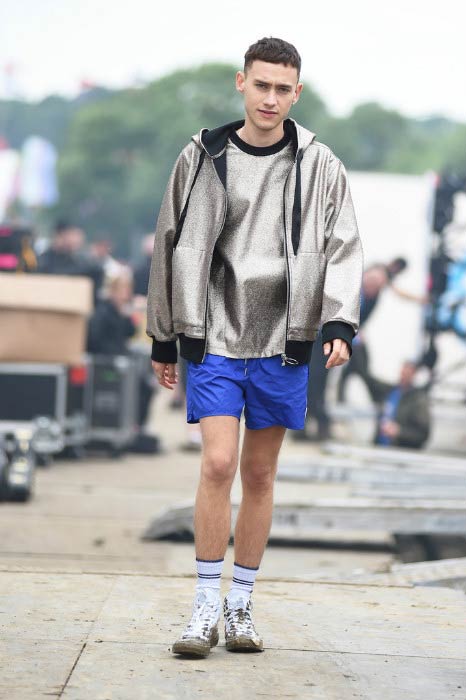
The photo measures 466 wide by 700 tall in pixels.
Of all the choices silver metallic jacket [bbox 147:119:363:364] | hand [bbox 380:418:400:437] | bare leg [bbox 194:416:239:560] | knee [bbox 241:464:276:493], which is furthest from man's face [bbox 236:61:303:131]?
hand [bbox 380:418:400:437]

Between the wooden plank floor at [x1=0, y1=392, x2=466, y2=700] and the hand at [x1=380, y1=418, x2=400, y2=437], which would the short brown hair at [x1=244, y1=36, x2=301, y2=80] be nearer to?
the wooden plank floor at [x1=0, y1=392, x2=466, y2=700]

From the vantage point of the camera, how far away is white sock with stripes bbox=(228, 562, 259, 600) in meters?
4.91

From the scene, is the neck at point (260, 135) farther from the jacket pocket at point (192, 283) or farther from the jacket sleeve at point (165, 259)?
the jacket pocket at point (192, 283)

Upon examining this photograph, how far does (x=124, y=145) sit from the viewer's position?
360 feet

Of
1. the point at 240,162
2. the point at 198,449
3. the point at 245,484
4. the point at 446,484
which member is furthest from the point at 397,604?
the point at 198,449

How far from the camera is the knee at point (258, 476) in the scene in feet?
16.0

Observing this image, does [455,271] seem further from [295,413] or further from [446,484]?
[295,413]

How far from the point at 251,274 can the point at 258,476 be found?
669 mm

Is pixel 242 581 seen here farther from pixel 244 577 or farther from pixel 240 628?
pixel 240 628

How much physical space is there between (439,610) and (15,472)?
5258 mm

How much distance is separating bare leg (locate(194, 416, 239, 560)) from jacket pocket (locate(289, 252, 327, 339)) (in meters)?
0.38

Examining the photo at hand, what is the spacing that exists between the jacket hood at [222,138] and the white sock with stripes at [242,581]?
4.46 ft

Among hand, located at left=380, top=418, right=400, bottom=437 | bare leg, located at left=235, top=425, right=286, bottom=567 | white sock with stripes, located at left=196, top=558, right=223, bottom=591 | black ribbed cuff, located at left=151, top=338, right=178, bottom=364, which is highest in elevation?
black ribbed cuff, located at left=151, top=338, right=178, bottom=364

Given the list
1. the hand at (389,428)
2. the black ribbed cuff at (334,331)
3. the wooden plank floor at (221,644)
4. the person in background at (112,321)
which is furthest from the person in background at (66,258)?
the black ribbed cuff at (334,331)
